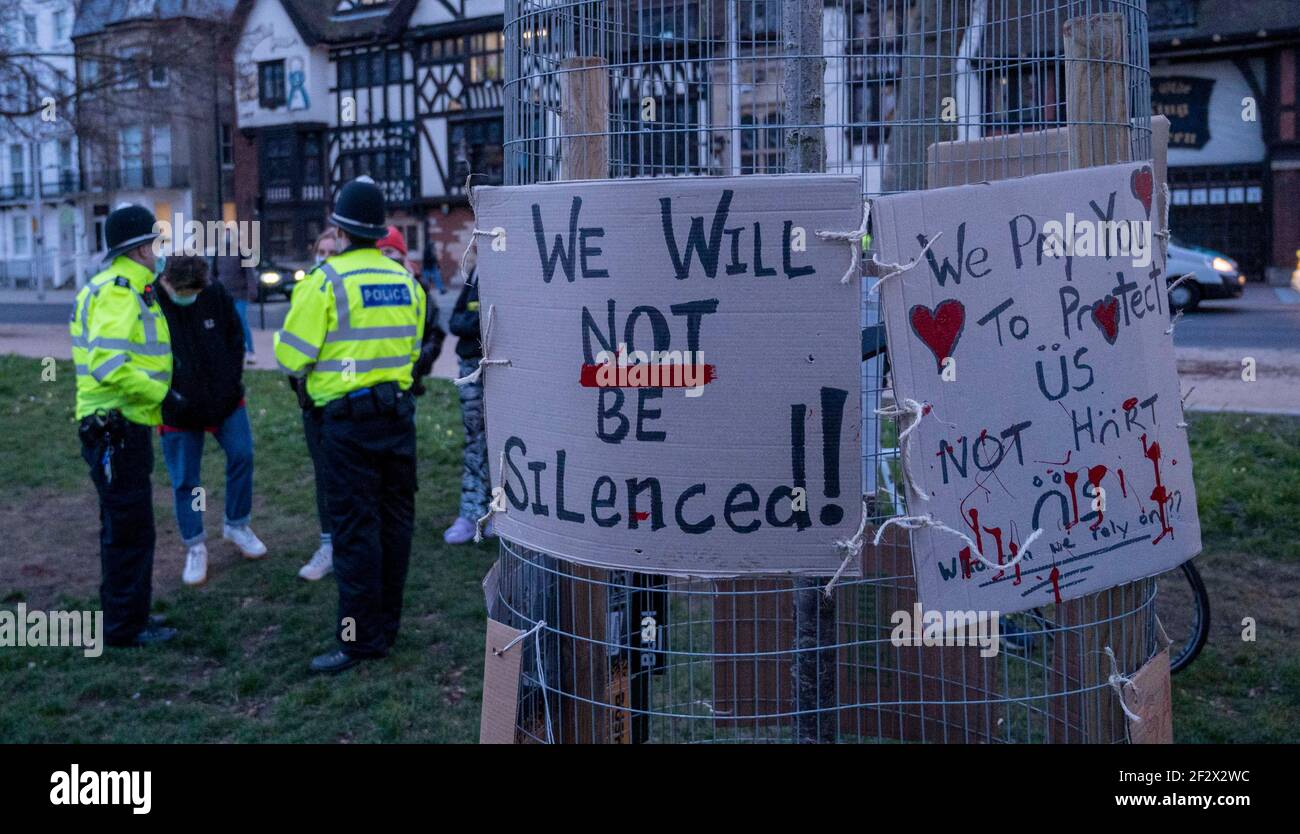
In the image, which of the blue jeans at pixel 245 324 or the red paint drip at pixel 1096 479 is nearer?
the red paint drip at pixel 1096 479

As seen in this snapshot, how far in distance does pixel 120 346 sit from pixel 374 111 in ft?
127

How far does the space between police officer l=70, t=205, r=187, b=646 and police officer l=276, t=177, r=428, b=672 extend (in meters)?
0.76

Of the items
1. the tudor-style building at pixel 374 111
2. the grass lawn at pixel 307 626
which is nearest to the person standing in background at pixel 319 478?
the grass lawn at pixel 307 626

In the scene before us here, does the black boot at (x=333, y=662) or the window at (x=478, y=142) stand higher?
the window at (x=478, y=142)

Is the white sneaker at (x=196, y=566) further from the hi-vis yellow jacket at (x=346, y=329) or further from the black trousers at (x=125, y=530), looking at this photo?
the hi-vis yellow jacket at (x=346, y=329)

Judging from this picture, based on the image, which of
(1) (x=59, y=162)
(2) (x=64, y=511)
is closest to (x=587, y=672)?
(2) (x=64, y=511)

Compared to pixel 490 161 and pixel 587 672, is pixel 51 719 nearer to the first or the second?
pixel 587 672

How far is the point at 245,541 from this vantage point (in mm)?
7117

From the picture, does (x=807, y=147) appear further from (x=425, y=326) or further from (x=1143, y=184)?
(x=425, y=326)

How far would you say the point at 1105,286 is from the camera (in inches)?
116

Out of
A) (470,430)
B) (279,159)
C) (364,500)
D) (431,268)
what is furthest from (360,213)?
(279,159)

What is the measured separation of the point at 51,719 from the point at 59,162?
53.4 m

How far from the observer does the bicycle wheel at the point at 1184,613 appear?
5023mm

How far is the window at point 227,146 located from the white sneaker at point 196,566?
145 feet
